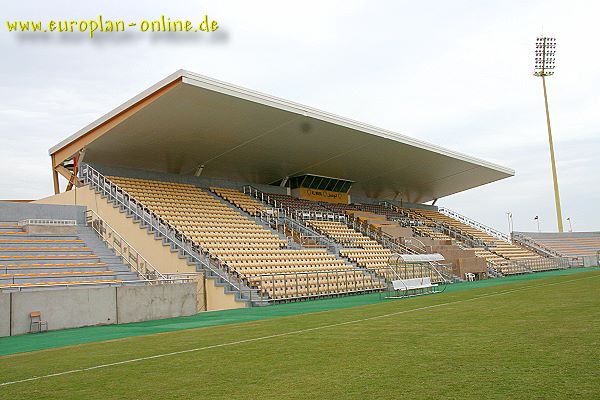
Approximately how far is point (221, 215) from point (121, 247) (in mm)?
6050

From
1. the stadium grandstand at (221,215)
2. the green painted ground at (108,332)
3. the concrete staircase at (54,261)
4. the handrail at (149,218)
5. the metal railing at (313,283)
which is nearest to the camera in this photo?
the green painted ground at (108,332)

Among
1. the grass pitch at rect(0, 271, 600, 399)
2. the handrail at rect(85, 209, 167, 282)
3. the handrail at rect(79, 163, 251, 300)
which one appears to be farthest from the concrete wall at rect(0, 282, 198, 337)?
the grass pitch at rect(0, 271, 600, 399)

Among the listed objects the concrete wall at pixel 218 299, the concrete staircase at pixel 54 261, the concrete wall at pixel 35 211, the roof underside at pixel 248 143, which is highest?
the roof underside at pixel 248 143

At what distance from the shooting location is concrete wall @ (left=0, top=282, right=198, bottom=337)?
43.8 feet

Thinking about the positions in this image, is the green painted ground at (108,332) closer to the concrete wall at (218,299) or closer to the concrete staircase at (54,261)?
the concrete staircase at (54,261)

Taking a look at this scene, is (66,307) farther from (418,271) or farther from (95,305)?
(418,271)

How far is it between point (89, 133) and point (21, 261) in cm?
762

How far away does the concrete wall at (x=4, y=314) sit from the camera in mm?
13078

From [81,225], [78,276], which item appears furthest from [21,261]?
[81,225]

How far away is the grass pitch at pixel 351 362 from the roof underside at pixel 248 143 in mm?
12412

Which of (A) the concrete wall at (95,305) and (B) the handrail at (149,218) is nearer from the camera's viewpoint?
(A) the concrete wall at (95,305)

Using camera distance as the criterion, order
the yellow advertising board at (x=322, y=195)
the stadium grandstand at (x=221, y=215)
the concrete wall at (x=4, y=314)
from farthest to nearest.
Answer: the yellow advertising board at (x=322, y=195) < the stadium grandstand at (x=221, y=215) < the concrete wall at (x=4, y=314)

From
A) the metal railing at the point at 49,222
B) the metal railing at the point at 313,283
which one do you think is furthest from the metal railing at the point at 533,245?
the metal railing at the point at 49,222

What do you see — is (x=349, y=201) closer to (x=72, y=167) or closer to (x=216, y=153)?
(x=216, y=153)
